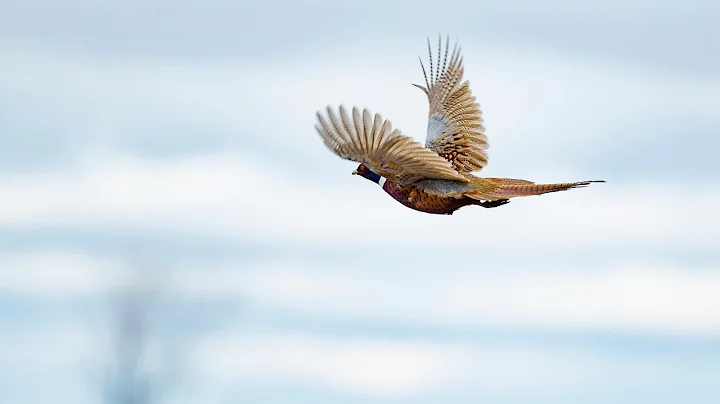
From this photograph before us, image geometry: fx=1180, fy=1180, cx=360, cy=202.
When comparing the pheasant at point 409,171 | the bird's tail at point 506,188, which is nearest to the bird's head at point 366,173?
the pheasant at point 409,171

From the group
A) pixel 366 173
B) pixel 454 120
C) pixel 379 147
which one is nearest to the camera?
pixel 379 147

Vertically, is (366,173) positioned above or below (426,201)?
above

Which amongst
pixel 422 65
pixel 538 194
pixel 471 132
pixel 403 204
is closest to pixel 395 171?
pixel 403 204

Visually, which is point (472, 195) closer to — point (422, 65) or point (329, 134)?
point (329, 134)

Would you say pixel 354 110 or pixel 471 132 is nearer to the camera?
pixel 354 110

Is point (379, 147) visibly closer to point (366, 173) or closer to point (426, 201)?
point (426, 201)

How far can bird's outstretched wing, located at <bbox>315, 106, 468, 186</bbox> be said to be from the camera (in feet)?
69.2

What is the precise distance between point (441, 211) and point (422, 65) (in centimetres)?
924

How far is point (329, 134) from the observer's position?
69.3ft

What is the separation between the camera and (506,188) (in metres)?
22.2

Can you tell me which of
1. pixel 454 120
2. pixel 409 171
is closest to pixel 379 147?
pixel 409 171

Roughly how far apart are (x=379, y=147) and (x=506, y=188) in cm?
261

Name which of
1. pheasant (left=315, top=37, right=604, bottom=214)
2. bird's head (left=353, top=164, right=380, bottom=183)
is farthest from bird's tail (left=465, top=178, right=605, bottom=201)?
bird's head (left=353, top=164, right=380, bottom=183)

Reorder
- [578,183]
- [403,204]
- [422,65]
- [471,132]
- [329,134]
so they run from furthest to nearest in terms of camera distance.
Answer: [422,65], [471,132], [403,204], [329,134], [578,183]
